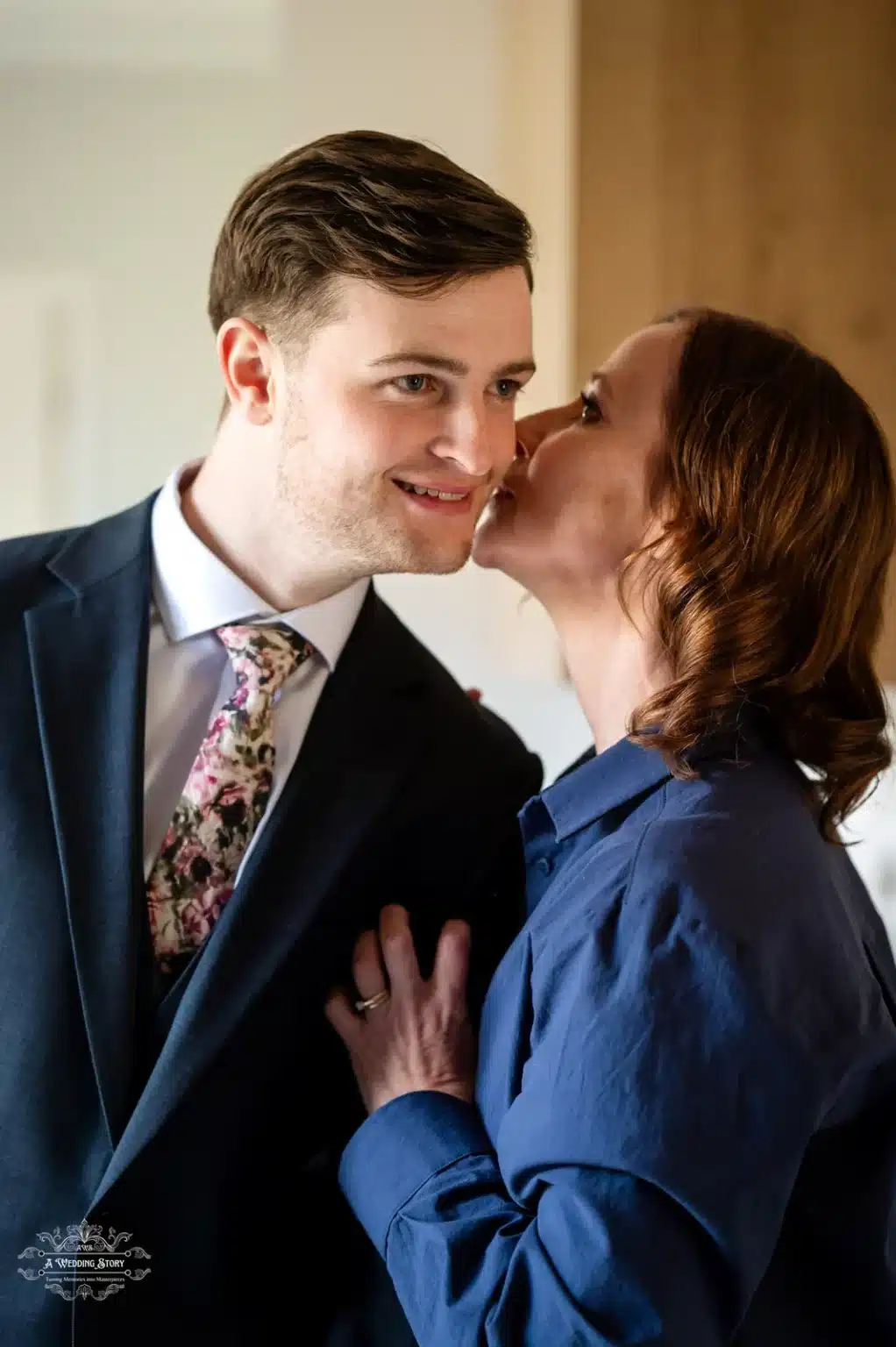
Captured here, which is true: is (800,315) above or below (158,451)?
above

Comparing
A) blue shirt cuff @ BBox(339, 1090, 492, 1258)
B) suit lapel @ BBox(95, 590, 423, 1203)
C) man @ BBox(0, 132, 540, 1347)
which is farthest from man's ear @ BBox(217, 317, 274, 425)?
blue shirt cuff @ BBox(339, 1090, 492, 1258)

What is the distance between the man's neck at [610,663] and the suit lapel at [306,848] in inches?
6.8

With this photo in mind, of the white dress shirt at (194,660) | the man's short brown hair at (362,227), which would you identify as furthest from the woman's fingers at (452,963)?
the man's short brown hair at (362,227)

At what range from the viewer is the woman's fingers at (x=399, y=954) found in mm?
1258

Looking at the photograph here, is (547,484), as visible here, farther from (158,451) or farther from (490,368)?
(158,451)

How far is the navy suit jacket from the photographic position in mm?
1155

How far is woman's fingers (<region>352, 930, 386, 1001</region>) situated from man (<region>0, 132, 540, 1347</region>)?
20mm

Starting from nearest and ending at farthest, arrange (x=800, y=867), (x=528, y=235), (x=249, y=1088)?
(x=800, y=867) < (x=249, y=1088) < (x=528, y=235)

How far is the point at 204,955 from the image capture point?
3.90ft

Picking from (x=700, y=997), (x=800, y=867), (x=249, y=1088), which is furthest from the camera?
(x=249, y=1088)

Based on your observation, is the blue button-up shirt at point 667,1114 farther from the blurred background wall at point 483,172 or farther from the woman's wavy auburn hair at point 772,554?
the blurred background wall at point 483,172

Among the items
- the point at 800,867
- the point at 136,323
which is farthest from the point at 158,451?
the point at 800,867

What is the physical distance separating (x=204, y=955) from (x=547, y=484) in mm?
559

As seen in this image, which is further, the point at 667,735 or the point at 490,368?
the point at 490,368
